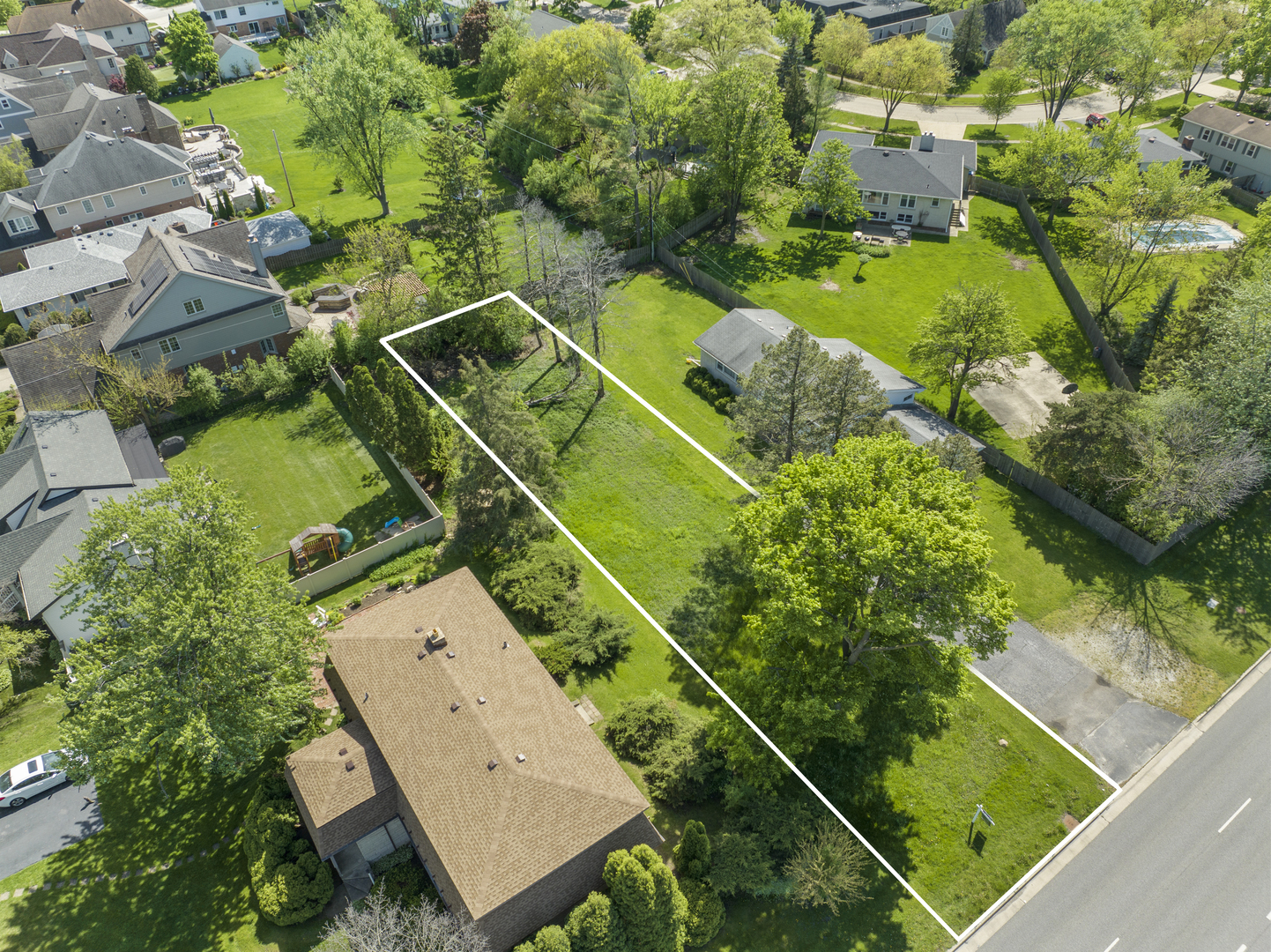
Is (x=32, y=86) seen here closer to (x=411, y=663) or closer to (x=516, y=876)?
(x=411, y=663)

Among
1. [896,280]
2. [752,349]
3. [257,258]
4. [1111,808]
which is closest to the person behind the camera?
[1111,808]

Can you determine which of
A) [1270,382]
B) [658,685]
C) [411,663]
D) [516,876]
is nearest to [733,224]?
[1270,382]

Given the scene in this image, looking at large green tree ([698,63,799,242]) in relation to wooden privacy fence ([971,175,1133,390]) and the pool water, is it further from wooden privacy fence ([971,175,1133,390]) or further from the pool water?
the pool water

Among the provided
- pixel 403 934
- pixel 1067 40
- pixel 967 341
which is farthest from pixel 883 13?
pixel 403 934

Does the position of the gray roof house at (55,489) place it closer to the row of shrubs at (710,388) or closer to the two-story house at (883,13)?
the row of shrubs at (710,388)

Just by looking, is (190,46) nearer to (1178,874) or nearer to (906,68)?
(906,68)

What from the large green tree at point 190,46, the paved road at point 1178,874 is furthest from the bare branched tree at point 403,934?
the large green tree at point 190,46

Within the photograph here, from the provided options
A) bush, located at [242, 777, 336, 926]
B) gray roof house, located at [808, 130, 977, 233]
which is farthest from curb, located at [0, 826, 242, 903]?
gray roof house, located at [808, 130, 977, 233]
